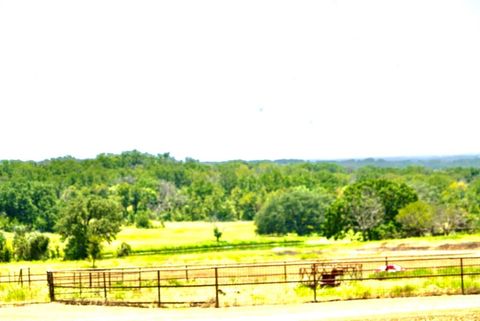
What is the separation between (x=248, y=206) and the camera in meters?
168

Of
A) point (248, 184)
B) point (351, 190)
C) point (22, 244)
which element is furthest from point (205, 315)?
point (248, 184)

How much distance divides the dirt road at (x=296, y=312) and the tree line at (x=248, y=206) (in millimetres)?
43710

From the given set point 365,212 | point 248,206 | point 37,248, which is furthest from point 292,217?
point 37,248

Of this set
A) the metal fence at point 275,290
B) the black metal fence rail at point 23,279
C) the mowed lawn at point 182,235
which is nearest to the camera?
the metal fence at point 275,290

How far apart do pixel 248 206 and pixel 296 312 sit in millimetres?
138470

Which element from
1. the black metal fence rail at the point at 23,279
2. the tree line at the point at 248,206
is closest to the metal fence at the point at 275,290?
the black metal fence rail at the point at 23,279

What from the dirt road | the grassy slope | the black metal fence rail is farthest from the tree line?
the dirt road

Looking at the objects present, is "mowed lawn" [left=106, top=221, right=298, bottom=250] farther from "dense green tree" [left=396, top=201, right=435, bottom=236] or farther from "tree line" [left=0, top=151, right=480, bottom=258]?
"dense green tree" [left=396, top=201, right=435, bottom=236]

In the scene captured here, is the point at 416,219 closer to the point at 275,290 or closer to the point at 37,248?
the point at 37,248

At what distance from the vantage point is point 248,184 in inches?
7559

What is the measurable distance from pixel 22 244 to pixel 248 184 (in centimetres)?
11369

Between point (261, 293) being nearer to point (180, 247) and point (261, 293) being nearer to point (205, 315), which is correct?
point (205, 315)

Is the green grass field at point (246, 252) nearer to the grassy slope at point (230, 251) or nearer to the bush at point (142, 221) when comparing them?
the grassy slope at point (230, 251)

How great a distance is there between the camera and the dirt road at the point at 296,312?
2808cm
